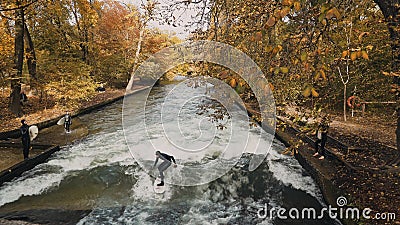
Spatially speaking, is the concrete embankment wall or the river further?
the concrete embankment wall

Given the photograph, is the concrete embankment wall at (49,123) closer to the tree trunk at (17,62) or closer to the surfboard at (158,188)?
the tree trunk at (17,62)

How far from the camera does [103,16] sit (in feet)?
97.7

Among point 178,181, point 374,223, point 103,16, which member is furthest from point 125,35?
point 374,223

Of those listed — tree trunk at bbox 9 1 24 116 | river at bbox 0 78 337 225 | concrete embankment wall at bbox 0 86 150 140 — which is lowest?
river at bbox 0 78 337 225

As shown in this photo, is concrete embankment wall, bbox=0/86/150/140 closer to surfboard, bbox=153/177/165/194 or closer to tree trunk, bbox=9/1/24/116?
tree trunk, bbox=9/1/24/116

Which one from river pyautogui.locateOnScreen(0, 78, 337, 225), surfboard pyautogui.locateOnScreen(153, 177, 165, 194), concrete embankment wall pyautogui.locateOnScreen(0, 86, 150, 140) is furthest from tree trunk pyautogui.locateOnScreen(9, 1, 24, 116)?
surfboard pyautogui.locateOnScreen(153, 177, 165, 194)

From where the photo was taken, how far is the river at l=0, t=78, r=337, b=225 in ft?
20.2

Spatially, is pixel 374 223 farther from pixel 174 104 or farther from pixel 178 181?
pixel 174 104

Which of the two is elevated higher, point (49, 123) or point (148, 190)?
point (49, 123)

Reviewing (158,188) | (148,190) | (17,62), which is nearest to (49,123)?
(17,62)

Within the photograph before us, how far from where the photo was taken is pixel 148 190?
7.40 metres

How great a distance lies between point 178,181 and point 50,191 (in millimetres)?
3520

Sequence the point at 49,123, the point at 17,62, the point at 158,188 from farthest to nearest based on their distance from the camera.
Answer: the point at 49,123, the point at 17,62, the point at 158,188

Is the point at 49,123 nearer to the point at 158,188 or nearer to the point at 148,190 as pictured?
the point at 148,190
